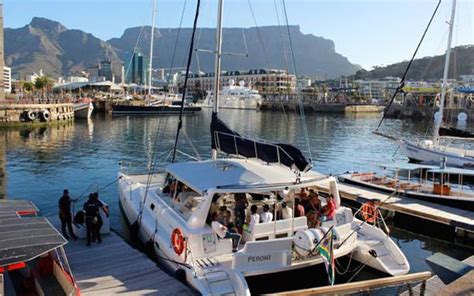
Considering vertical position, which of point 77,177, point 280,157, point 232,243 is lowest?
point 77,177

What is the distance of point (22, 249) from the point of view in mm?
7012

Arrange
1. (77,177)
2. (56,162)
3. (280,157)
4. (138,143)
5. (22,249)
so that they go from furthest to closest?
(138,143), (56,162), (77,177), (280,157), (22,249)

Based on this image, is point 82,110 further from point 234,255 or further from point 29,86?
point 234,255

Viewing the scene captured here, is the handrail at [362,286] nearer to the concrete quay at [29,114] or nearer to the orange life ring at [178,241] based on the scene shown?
the orange life ring at [178,241]

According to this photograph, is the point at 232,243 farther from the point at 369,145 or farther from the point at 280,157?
the point at 369,145

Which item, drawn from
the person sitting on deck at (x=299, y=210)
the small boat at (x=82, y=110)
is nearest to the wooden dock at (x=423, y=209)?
the person sitting on deck at (x=299, y=210)

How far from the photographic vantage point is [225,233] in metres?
9.49

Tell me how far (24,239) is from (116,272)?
110 inches

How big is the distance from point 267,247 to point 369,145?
40464 millimetres

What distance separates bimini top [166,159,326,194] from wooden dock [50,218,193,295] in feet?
7.27

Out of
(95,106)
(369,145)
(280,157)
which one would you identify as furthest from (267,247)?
(95,106)

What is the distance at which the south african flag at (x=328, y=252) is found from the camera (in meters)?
8.86

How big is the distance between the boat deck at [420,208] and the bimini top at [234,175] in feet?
13.6

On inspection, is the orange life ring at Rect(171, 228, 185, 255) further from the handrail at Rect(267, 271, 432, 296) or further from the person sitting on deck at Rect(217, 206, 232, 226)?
the handrail at Rect(267, 271, 432, 296)
